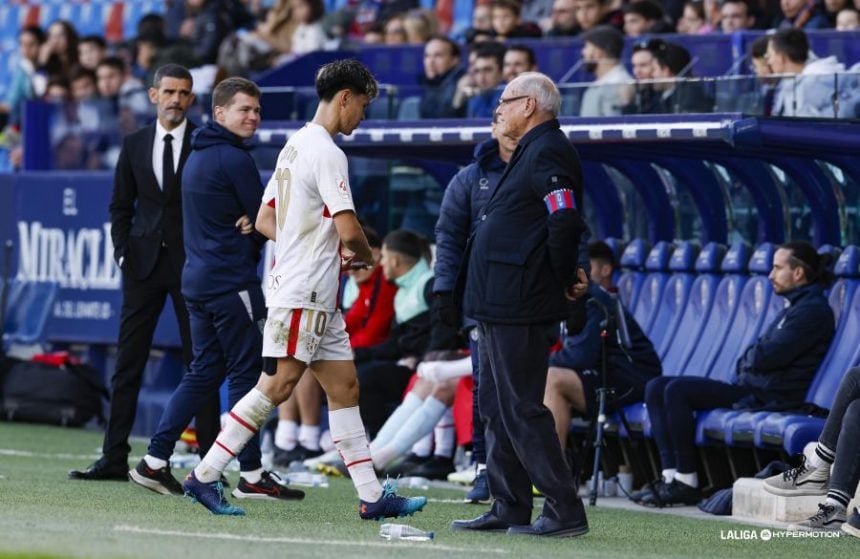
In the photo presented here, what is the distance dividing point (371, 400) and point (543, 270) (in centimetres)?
500

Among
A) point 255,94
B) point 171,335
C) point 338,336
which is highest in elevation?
point 255,94

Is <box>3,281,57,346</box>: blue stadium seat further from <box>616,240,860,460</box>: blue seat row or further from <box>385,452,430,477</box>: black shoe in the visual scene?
<box>616,240,860,460</box>: blue seat row

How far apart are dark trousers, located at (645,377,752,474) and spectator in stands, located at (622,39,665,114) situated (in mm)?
1678

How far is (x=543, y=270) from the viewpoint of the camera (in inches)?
317

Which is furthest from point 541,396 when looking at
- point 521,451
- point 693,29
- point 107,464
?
point 693,29

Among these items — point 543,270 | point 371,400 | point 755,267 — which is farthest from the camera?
point 371,400

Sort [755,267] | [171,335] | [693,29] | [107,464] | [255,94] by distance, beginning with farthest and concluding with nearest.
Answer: [171,335]
[693,29]
[755,267]
[107,464]
[255,94]

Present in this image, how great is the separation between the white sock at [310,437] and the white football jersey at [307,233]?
4.83 meters

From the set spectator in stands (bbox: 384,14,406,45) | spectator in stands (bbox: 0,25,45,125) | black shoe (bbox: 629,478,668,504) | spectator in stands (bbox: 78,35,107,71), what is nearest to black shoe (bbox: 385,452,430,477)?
black shoe (bbox: 629,478,668,504)

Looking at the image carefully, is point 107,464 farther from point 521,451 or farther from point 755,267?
point 755,267

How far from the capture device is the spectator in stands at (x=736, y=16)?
46.0 feet

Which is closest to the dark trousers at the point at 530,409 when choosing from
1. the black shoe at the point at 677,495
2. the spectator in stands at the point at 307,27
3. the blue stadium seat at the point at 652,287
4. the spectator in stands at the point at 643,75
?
the black shoe at the point at 677,495

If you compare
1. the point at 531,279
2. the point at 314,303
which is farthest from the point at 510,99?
the point at 314,303

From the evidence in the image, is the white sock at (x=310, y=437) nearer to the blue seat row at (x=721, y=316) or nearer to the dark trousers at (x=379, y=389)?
the dark trousers at (x=379, y=389)
